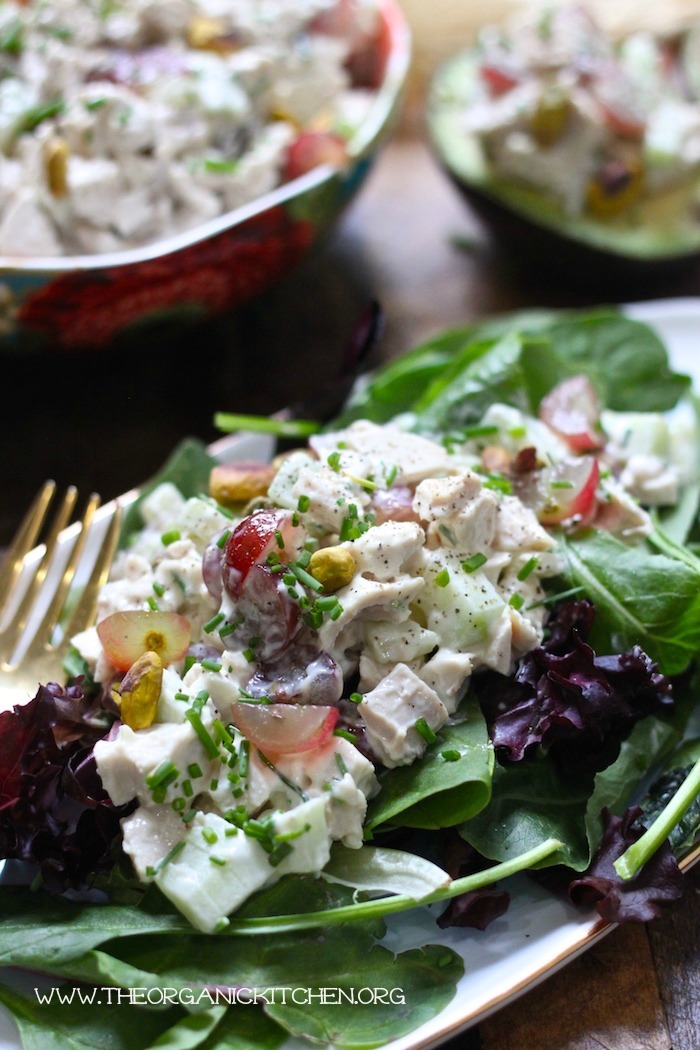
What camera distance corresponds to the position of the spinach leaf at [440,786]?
71.6 inches

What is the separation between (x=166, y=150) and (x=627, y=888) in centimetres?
231

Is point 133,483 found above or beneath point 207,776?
beneath

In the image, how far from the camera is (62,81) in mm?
3146

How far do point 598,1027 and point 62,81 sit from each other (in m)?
2.87

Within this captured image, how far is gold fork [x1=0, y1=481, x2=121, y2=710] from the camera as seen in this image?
221 centimetres

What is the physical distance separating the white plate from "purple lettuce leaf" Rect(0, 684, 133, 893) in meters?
0.21

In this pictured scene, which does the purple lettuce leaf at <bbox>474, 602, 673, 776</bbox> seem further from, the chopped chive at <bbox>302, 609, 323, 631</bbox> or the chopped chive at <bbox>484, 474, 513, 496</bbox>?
the chopped chive at <bbox>302, 609, 323, 631</bbox>

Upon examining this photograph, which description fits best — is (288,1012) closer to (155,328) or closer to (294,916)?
(294,916)

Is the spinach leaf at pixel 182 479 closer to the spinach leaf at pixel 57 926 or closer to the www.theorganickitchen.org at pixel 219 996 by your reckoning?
the spinach leaf at pixel 57 926

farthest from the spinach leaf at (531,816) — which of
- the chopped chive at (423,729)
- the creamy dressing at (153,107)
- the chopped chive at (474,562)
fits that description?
the creamy dressing at (153,107)

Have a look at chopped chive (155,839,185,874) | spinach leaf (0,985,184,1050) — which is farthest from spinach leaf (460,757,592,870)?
spinach leaf (0,985,184,1050)

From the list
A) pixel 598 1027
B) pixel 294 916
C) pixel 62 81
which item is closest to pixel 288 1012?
pixel 294 916

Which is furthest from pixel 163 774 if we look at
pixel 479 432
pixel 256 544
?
A: pixel 479 432

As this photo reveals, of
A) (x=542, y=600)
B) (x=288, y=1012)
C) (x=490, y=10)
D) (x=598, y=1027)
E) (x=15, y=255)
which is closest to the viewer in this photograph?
(x=288, y=1012)
